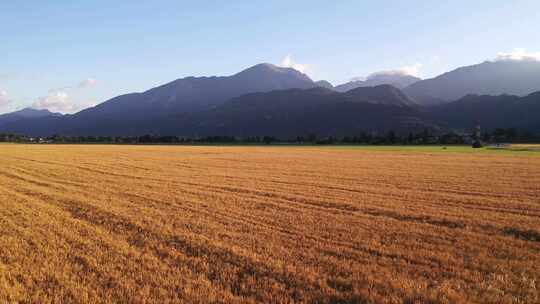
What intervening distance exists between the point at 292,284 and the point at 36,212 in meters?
10.5

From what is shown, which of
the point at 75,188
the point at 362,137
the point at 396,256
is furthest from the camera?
the point at 362,137

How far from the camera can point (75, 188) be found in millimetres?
19438

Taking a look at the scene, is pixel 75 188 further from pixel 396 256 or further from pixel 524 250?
pixel 524 250

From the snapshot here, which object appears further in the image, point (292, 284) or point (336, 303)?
point (292, 284)

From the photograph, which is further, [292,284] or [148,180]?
[148,180]

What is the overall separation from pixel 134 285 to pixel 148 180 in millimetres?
17397

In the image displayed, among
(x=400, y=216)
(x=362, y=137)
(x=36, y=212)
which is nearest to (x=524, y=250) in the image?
(x=400, y=216)

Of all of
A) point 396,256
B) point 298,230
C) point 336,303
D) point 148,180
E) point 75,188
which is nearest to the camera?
point 336,303

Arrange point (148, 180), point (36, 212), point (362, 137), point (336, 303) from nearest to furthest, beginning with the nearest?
point (336, 303) → point (36, 212) → point (148, 180) → point (362, 137)

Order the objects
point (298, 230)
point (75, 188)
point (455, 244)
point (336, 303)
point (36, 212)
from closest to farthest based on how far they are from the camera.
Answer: point (336, 303)
point (455, 244)
point (298, 230)
point (36, 212)
point (75, 188)

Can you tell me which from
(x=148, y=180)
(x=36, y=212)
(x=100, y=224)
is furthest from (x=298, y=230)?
(x=148, y=180)

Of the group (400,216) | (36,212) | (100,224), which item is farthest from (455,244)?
(36,212)

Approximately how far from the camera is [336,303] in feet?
21.3

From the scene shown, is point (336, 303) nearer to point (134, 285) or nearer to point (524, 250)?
point (134, 285)
